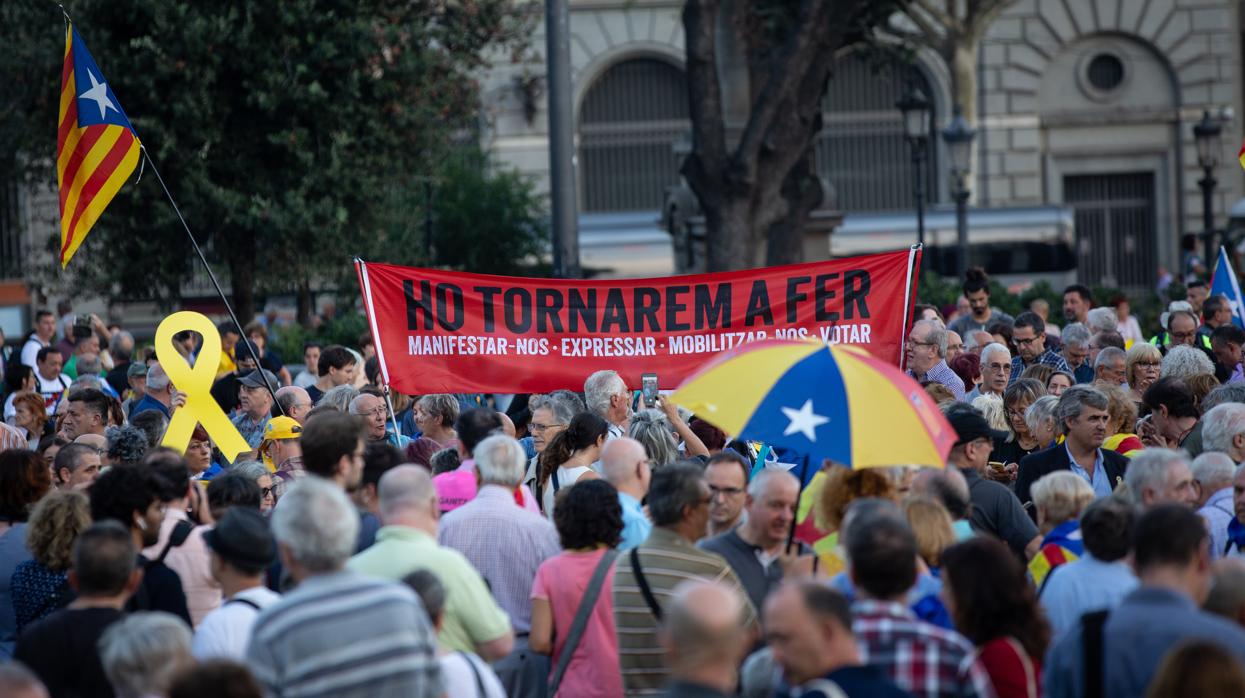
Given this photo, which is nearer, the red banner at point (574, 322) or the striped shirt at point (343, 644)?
the striped shirt at point (343, 644)

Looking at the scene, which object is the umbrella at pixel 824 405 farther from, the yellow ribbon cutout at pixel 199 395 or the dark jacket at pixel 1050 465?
the yellow ribbon cutout at pixel 199 395

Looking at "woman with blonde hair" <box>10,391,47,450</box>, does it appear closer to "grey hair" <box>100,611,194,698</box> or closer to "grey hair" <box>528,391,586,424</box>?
"grey hair" <box>528,391,586,424</box>

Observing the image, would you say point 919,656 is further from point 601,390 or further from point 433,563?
point 601,390

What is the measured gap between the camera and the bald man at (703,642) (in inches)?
175

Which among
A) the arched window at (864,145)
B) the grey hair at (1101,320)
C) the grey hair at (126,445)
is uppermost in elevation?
the arched window at (864,145)

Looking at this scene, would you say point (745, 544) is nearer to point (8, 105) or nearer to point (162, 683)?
point (162, 683)

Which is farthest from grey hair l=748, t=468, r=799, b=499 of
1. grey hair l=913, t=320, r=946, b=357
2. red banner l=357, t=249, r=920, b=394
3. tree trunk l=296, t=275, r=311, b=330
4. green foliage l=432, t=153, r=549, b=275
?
green foliage l=432, t=153, r=549, b=275

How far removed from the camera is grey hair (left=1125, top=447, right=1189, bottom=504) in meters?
6.39

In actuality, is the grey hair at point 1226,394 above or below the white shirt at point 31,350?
below

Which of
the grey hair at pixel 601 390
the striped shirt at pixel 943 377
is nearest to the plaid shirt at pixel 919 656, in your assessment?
the grey hair at pixel 601 390

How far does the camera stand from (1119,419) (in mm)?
8703

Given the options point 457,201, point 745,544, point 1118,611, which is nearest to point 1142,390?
point 745,544

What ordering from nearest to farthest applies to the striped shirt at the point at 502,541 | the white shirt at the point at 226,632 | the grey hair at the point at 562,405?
1. the white shirt at the point at 226,632
2. the striped shirt at the point at 502,541
3. the grey hair at the point at 562,405

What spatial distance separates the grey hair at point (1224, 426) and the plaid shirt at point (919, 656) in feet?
11.0
